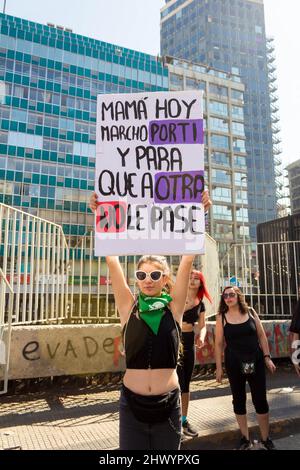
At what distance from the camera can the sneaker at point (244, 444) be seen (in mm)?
4203

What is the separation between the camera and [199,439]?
4344mm

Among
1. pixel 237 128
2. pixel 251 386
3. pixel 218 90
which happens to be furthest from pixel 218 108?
pixel 251 386

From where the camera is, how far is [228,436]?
4.50 meters

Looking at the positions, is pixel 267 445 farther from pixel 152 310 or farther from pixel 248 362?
pixel 152 310

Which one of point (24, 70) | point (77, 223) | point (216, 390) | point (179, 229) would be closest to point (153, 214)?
point (179, 229)

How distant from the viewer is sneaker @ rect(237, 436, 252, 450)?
4.20m

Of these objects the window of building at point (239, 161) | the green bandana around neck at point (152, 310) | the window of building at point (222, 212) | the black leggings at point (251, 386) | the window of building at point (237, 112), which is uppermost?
the window of building at point (237, 112)

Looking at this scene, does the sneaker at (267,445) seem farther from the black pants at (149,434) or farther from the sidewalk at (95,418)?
the black pants at (149,434)

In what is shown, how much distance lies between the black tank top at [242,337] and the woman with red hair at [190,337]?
1.51ft

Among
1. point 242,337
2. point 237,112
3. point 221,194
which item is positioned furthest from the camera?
point 237,112

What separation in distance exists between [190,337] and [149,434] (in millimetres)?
2292

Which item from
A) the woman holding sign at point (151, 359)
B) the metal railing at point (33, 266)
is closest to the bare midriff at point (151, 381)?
the woman holding sign at point (151, 359)

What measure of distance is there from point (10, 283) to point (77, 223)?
42.9 metres

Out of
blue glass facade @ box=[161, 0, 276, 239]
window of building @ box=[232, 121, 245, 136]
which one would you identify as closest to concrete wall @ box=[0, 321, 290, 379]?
window of building @ box=[232, 121, 245, 136]
